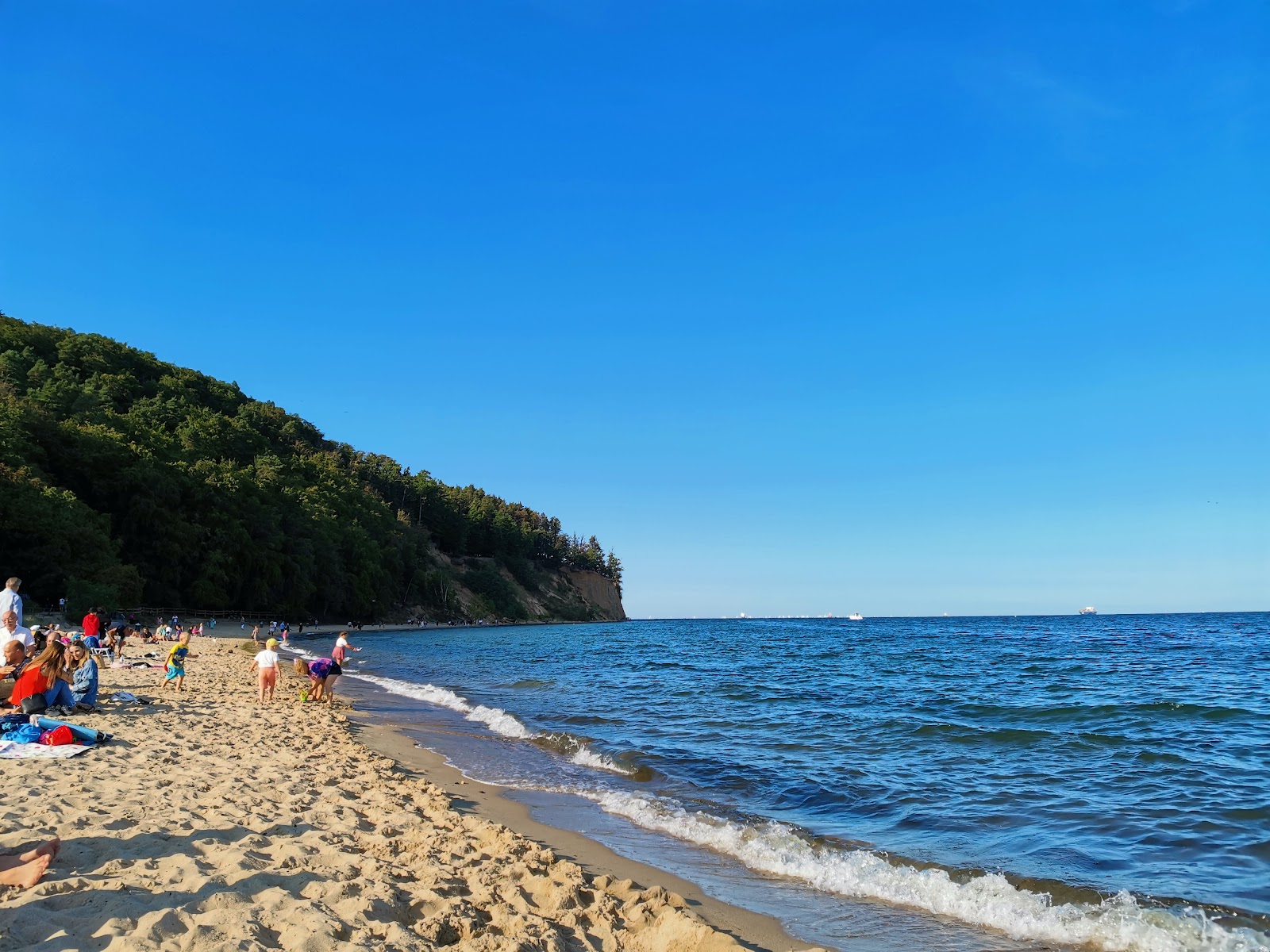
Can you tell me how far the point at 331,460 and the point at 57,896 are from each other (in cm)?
11553

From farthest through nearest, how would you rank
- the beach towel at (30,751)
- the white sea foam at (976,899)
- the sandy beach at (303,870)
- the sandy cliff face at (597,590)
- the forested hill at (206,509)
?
the sandy cliff face at (597,590), the forested hill at (206,509), the beach towel at (30,751), the white sea foam at (976,899), the sandy beach at (303,870)

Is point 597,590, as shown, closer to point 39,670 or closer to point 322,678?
point 322,678

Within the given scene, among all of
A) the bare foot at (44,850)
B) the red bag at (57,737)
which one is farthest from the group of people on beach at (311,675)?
the bare foot at (44,850)

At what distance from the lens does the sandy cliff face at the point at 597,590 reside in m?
175

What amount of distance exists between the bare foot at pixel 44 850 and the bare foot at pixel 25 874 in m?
0.08

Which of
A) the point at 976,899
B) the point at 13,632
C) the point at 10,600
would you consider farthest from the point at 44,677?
the point at 976,899

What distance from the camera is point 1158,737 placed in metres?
14.1

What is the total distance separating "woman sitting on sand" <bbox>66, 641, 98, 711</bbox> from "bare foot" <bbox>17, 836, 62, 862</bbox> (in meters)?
7.91

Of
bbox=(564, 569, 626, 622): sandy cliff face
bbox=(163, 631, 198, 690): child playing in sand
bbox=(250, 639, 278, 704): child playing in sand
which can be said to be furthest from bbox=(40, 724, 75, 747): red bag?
bbox=(564, 569, 626, 622): sandy cliff face

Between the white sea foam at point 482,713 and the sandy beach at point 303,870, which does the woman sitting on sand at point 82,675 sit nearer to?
the sandy beach at point 303,870

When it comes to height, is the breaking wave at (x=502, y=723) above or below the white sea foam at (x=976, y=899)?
below

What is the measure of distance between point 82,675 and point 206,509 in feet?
195

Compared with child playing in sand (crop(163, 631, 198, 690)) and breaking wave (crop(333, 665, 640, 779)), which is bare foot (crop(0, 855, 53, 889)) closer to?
breaking wave (crop(333, 665, 640, 779))

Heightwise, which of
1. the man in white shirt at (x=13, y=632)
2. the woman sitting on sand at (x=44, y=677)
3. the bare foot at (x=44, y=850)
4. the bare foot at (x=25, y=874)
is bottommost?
the bare foot at (x=25, y=874)
